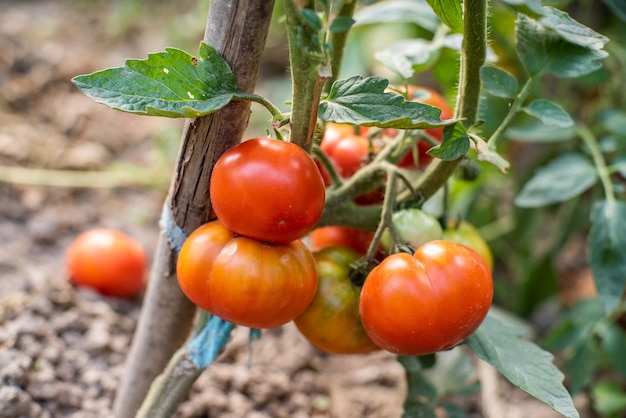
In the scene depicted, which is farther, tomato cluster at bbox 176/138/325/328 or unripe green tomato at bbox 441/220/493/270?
unripe green tomato at bbox 441/220/493/270

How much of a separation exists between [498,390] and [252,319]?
1.02 meters

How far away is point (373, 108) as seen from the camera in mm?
779

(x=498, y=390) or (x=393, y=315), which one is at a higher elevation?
(x=393, y=315)

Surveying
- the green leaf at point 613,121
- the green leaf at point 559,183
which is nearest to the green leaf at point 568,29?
the green leaf at point 559,183

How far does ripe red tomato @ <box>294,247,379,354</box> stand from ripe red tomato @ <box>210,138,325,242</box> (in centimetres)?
17

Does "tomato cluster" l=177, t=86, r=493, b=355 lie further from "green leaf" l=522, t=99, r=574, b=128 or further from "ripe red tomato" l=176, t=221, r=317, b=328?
"green leaf" l=522, t=99, r=574, b=128

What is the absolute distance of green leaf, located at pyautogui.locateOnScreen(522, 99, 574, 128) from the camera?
92 cm

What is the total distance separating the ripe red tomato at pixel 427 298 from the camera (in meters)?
0.80

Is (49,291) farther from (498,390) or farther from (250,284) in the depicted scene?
(498,390)

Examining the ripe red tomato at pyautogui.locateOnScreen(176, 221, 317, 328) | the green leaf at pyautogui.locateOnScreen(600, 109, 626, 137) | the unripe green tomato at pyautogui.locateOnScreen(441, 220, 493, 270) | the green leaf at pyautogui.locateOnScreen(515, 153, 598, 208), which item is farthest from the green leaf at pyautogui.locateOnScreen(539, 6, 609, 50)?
the green leaf at pyautogui.locateOnScreen(600, 109, 626, 137)

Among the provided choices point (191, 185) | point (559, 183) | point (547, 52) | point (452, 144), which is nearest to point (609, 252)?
point (559, 183)

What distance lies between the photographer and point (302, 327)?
3.20 ft

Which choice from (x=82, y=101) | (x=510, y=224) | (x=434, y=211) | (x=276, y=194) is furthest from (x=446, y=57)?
(x=82, y=101)

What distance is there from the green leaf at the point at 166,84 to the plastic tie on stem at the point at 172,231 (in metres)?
0.24
